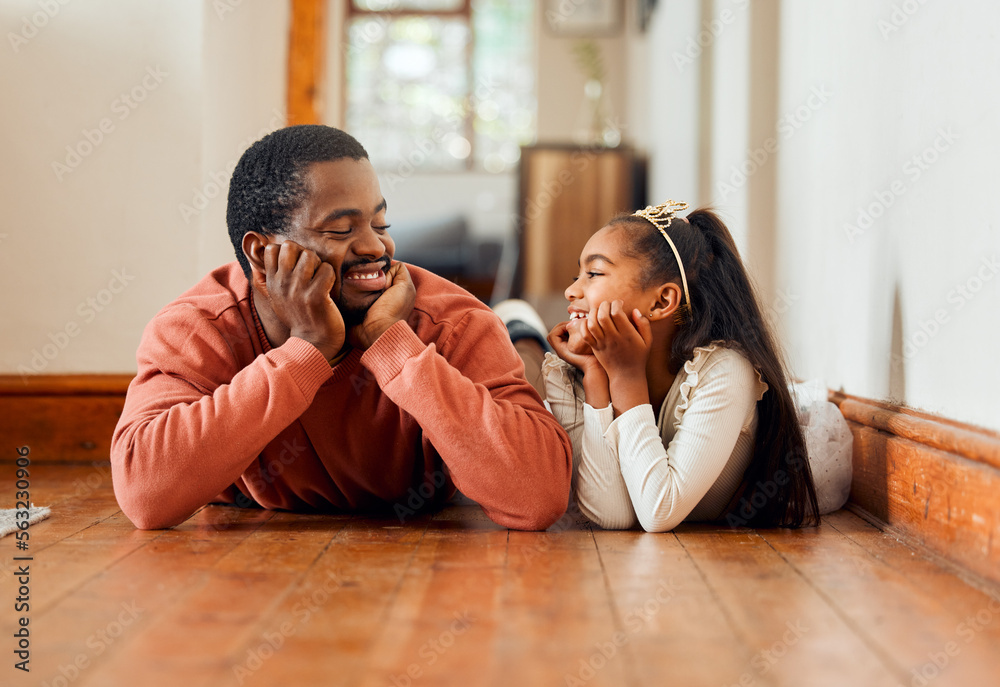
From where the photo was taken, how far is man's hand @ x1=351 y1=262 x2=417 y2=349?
126cm

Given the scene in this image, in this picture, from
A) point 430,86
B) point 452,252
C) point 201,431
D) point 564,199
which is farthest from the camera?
point 430,86

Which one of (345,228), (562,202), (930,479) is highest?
(562,202)

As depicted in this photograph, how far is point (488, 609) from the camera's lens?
89 cm

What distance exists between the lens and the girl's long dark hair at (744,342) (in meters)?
1.36

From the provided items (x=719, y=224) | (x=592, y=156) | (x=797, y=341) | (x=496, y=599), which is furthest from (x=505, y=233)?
(x=496, y=599)

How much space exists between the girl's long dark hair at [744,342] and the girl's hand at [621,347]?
10 centimetres

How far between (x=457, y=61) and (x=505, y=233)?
4.35 ft

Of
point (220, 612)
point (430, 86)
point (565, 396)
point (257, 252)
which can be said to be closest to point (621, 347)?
point (565, 396)

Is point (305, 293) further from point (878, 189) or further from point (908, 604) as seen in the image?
point (878, 189)

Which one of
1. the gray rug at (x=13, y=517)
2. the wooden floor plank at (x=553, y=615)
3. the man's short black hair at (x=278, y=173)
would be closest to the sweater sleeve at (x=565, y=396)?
the wooden floor plank at (x=553, y=615)

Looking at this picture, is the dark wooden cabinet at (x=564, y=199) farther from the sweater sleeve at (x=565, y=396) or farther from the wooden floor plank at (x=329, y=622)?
the wooden floor plank at (x=329, y=622)

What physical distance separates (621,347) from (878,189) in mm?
587

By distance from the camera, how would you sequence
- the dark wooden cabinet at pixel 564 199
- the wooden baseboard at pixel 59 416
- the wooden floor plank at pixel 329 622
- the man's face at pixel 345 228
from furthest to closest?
the dark wooden cabinet at pixel 564 199, the wooden baseboard at pixel 59 416, the man's face at pixel 345 228, the wooden floor plank at pixel 329 622

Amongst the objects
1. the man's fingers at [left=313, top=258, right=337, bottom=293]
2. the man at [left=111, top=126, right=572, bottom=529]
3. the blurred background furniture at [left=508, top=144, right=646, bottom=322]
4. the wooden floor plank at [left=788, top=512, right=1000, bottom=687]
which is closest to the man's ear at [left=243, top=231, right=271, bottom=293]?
the man at [left=111, top=126, right=572, bottom=529]
